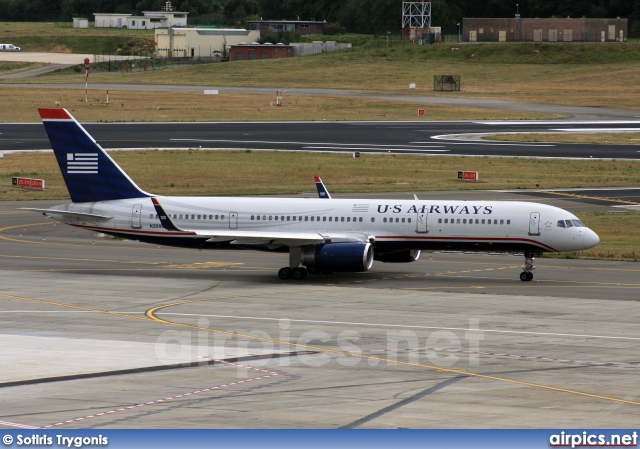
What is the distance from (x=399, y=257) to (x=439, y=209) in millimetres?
3416

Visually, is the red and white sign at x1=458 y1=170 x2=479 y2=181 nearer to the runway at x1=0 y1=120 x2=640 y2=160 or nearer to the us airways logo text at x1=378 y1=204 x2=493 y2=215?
the runway at x1=0 y1=120 x2=640 y2=160

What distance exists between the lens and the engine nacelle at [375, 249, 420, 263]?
167 feet

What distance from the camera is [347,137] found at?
114188mm

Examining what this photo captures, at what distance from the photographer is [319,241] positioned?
1914 inches

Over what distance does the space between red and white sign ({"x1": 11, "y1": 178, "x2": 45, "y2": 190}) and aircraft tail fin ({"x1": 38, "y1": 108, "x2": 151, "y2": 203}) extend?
26692mm

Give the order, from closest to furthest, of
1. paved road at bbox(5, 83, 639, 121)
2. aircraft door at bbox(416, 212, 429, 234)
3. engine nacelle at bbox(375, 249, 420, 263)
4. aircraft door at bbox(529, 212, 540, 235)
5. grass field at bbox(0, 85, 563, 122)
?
1. aircraft door at bbox(529, 212, 540, 235)
2. aircraft door at bbox(416, 212, 429, 234)
3. engine nacelle at bbox(375, 249, 420, 263)
4. grass field at bbox(0, 85, 563, 122)
5. paved road at bbox(5, 83, 639, 121)

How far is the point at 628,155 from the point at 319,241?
200ft

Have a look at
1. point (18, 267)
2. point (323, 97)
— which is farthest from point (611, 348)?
point (323, 97)

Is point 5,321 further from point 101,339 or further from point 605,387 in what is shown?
point 605,387

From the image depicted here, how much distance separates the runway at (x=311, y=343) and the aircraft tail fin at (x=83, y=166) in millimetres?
3813

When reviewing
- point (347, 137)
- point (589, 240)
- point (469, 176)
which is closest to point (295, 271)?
point (589, 240)

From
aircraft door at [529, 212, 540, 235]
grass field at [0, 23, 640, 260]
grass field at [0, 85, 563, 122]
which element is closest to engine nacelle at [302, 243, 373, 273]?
aircraft door at [529, 212, 540, 235]

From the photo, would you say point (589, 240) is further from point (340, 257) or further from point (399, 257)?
point (340, 257)

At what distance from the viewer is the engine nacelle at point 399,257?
5097 centimetres
